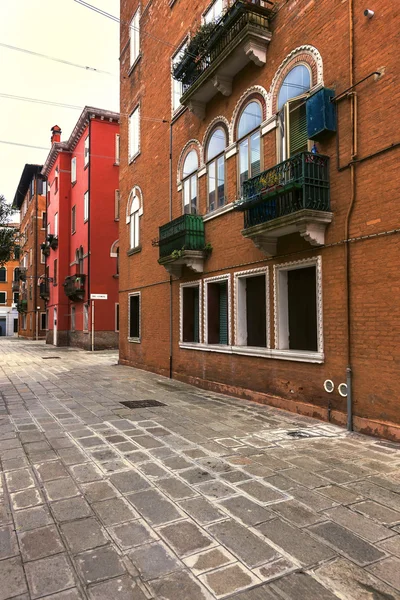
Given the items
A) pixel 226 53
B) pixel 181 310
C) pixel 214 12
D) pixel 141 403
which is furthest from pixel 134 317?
pixel 214 12

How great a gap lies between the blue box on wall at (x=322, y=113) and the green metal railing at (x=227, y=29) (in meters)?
2.58

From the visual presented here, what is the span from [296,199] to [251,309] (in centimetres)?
317

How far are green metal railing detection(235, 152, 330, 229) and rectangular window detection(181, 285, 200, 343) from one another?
15.8ft

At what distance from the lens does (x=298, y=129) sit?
24.9 feet

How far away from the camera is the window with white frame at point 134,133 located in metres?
16.0

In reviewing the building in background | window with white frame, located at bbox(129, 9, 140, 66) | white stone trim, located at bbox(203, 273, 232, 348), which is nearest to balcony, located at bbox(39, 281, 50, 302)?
window with white frame, located at bbox(129, 9, 140, 66)

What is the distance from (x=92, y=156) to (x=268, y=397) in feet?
70.8

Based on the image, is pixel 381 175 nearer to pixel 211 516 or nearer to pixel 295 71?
pixel 295 71

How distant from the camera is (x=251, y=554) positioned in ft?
9.78

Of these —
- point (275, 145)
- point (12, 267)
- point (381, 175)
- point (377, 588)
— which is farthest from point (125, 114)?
point (12, 267)

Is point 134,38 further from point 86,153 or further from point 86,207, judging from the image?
point 86,207

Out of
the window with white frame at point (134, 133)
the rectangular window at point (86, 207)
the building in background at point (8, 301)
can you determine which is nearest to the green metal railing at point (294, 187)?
the window with white frame at point (134, 133)

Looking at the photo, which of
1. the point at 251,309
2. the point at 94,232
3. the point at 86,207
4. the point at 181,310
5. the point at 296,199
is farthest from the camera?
the point at 86,207

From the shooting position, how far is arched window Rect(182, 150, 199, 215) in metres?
11.5
